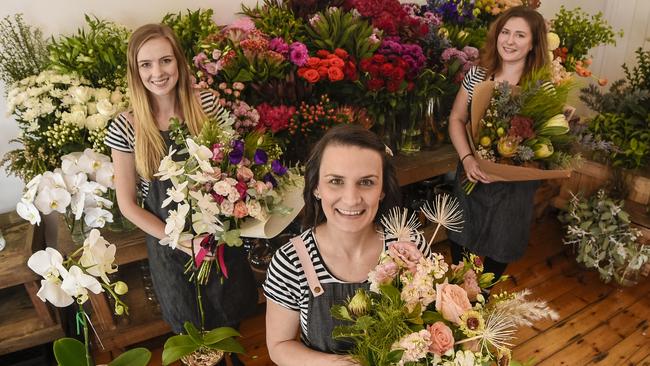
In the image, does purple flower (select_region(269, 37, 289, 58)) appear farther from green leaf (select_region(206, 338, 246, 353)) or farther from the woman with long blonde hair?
green leaf (select_region(206, 338, 246, 353))

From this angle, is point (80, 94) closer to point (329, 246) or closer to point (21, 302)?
point (21, 302)

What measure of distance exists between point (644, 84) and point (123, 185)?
2825mm

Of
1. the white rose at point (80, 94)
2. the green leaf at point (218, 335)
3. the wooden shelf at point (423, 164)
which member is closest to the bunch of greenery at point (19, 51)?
the white rose at point (80, 94)

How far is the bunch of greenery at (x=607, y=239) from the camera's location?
258 centimetres

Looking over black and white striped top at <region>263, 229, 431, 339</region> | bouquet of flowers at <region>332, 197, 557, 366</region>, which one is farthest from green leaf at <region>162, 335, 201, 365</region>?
bouquet of flowers at <region>332, 197, 557, 366</region>

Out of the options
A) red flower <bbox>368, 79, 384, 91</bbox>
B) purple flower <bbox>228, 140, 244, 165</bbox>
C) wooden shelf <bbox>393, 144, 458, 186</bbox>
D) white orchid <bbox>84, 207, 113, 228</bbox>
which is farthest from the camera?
wooden shelf <bbox>393, 144, 458, 186</bbox>

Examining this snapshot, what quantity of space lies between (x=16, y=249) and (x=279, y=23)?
1.47 m

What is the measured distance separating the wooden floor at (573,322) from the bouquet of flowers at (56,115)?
1065mm

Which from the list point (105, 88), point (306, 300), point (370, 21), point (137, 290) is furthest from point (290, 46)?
point (137, 290)

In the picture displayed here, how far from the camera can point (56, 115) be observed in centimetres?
175

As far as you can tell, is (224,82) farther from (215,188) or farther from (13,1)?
(13,1)

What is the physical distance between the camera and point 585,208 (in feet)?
9.10

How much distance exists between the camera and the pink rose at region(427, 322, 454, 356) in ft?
2.72

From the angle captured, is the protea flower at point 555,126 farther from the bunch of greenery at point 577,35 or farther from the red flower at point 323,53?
the bunch of greenery at point 577,35
